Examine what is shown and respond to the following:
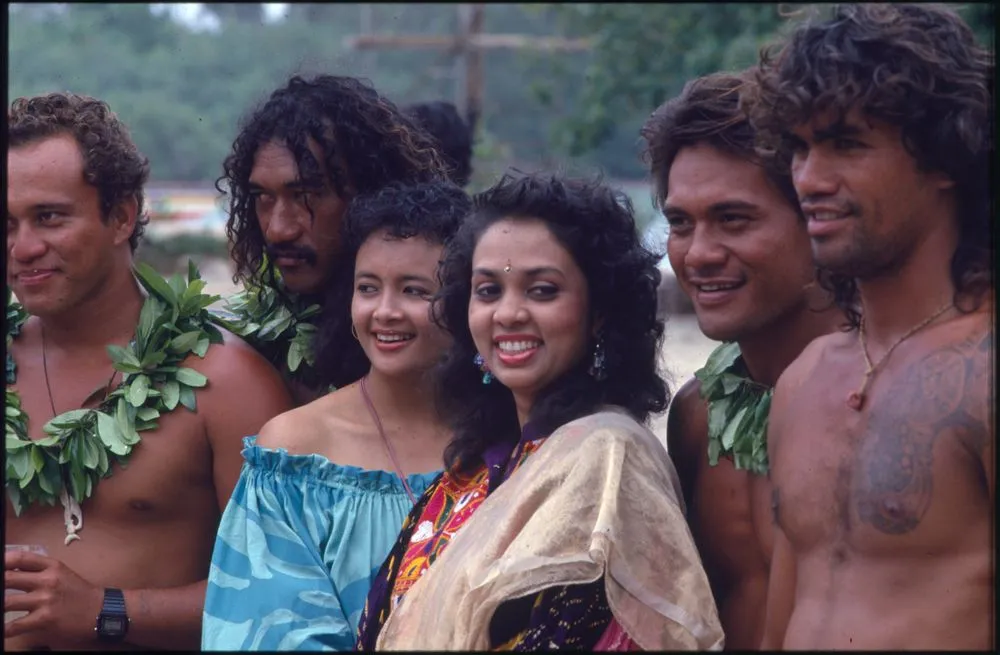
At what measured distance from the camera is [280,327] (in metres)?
4.79

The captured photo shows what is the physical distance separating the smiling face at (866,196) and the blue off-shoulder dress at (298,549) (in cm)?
144

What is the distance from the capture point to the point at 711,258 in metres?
3.78

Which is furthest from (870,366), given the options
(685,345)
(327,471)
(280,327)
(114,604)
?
(685,345)

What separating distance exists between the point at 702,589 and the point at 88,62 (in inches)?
1516

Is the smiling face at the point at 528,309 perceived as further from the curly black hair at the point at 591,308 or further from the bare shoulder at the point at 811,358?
the bare shoulder at the point at 811,358

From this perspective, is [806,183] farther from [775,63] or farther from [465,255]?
[465,255]

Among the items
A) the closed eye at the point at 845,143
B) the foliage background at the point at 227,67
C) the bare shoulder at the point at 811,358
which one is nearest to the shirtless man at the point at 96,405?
the bare shoulder at the point at 811,358

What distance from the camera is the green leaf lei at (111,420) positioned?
437cm

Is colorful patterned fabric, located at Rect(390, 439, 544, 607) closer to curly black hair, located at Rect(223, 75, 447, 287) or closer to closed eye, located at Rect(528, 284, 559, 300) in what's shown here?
closed eye, located at Rect(528, 284, 559, 300)

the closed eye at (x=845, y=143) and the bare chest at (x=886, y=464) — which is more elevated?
the closed eye at (x=845, y=143)

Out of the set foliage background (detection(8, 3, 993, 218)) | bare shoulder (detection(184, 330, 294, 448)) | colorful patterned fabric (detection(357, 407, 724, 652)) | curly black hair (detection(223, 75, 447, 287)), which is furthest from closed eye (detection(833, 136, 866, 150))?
foliage background (detection(8, 3, 993, 218))

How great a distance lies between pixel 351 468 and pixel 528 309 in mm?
765

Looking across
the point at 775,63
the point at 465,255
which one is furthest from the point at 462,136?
the point at 775,63

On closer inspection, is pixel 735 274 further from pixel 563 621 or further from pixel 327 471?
pixel 327 471
